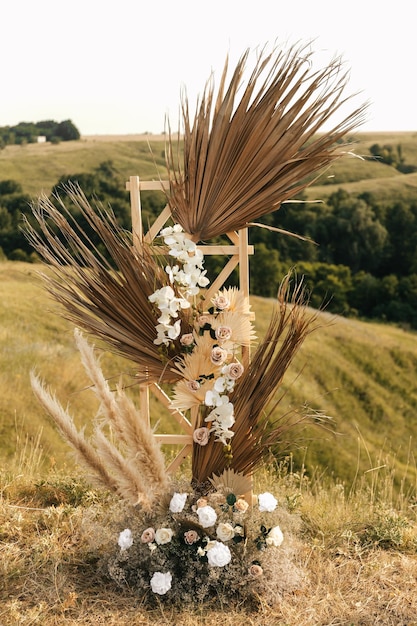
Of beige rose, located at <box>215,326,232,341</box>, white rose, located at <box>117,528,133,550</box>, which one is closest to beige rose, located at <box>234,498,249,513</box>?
white rose, located at <box>117,528,133,550</box>

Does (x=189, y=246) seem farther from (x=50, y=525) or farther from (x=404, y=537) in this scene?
(x=404, y=537)

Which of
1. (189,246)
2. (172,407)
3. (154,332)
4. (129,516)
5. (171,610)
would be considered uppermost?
(189,246)

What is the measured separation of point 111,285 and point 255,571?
1.83m

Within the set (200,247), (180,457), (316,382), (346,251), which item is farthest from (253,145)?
(346,251)

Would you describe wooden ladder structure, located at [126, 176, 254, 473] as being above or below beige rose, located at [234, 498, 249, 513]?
above

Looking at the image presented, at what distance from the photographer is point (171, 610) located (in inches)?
143

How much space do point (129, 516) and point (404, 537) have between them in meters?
1.93

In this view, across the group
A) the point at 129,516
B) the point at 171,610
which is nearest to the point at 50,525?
the point at 129,516

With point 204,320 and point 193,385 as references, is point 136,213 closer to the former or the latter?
point 204,320

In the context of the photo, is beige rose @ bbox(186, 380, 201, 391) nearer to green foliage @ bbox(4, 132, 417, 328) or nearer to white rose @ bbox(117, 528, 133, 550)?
white rose @ bbox(117, 528, 133, 550)

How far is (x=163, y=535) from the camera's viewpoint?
367cm

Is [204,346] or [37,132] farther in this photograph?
[37,132]

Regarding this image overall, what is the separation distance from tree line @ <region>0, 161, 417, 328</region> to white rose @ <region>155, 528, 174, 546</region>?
13804 millimetres

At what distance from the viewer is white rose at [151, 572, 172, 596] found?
3607 mm
